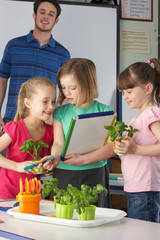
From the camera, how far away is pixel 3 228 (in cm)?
87

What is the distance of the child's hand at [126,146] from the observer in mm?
1346

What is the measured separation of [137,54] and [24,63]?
0.97 m

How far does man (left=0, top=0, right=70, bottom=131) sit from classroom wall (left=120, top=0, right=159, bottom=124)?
528 millimetres

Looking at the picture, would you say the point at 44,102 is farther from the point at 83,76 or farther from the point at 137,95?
the point at 137,95

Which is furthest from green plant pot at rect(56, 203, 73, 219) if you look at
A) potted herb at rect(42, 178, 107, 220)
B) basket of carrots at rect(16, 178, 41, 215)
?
basket of carrots at rect(16, 178, 41, 215)

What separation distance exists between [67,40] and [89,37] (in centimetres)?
18

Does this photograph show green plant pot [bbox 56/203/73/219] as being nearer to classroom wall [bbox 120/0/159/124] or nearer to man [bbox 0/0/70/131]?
man [bbox 0/0/70/131]

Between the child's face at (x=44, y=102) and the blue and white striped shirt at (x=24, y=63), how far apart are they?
1095 millimetres

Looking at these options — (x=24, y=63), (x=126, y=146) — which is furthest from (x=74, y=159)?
(x=24, y=63)

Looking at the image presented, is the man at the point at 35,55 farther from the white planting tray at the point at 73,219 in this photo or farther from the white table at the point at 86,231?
the white table at the point at 86,231

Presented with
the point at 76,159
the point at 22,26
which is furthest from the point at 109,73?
the point at 76,159

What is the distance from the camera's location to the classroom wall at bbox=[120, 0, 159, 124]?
293 centimetres

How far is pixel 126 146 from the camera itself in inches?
53.7

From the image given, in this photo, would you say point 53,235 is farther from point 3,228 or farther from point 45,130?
point 45,130
